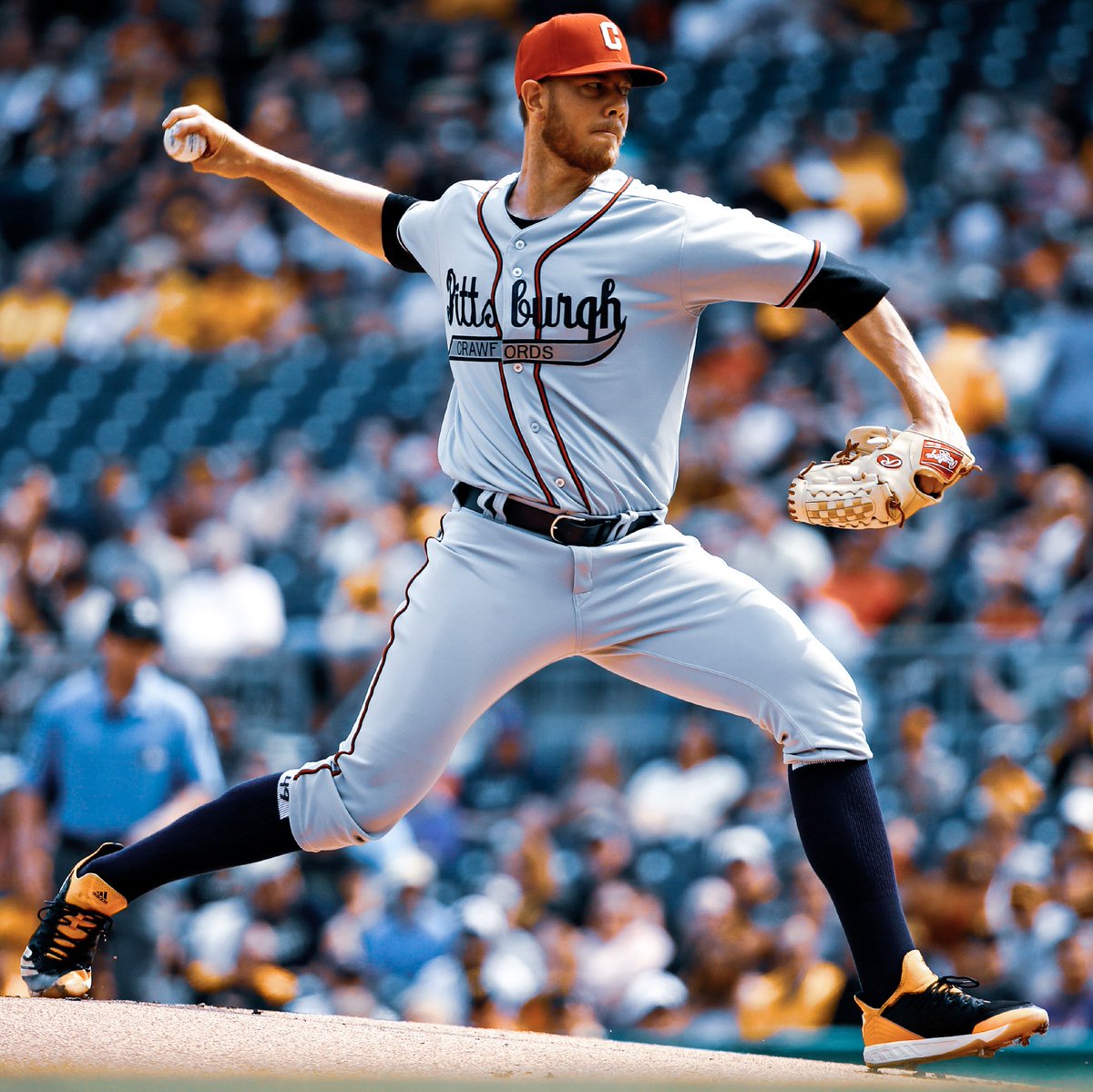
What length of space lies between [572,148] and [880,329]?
67 cm

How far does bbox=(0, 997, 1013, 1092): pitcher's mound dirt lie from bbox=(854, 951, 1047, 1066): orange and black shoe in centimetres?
7

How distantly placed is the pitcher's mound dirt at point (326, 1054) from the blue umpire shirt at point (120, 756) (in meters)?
1.88

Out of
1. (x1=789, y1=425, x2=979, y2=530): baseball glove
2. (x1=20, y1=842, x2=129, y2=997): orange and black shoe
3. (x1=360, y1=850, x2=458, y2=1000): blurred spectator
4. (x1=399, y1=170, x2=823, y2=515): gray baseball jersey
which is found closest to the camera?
(x1=789, y1=425, x2=979, y2=530): baseball glove

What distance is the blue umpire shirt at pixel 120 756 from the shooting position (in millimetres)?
5402

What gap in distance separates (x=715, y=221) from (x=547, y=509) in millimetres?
611

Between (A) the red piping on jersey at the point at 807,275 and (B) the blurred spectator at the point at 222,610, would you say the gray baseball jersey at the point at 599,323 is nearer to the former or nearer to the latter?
(A) the red piping on jersey at the point at 807,275

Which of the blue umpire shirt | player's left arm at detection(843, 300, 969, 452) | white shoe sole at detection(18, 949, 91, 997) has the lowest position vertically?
the blue umpire shirt

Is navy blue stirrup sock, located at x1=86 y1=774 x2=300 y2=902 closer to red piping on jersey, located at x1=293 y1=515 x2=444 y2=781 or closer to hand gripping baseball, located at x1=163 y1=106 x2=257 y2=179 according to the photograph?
red piping on jersey, located at x1=293 y1=515 x2=444 y2=781

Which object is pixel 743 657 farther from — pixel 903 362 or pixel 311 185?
pixel 311 185

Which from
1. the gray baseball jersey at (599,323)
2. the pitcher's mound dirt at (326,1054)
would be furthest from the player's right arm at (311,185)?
the pitcher's mound dirt at (326,1054)

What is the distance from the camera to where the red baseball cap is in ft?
10.3

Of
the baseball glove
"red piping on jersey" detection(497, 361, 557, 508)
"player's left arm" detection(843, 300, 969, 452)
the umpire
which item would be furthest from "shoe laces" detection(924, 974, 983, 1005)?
the umpire

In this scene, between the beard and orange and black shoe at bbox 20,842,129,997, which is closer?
the beard

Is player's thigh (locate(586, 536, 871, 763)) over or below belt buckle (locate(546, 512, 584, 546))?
below
